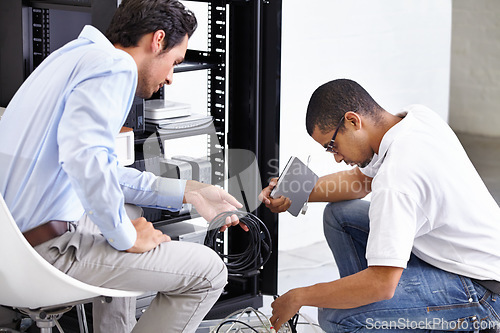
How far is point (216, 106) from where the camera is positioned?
107 inches

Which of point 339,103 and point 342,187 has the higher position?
point 339,103

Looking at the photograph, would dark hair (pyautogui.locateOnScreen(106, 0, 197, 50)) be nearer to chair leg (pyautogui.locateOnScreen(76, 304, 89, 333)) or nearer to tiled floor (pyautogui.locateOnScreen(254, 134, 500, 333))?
chair leg (pyautogui.locateOnScreen(76, 304, 89, 333))

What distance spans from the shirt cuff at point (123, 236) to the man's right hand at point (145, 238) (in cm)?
2

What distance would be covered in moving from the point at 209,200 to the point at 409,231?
24.8 inches

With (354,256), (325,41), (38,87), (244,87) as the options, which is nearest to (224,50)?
(244,87)

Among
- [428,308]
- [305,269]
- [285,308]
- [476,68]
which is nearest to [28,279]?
[285,308]

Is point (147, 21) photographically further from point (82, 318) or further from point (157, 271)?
point (82, 318)

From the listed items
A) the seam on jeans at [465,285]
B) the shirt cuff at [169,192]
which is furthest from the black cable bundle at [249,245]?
the seam on jeans at [465,285]

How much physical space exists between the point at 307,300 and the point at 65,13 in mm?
1258

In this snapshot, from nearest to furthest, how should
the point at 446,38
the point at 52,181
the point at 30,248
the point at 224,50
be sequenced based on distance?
the point at 30,248 → the point at 52,181 → the point at 224,50 → the point at 446,38

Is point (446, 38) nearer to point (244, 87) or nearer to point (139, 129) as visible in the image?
point (244, 87)

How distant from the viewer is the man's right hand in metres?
1.69

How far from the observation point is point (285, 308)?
6.31ft

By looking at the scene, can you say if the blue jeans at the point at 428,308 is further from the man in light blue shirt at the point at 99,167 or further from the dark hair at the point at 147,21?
the dark hair at the point at 147,21
